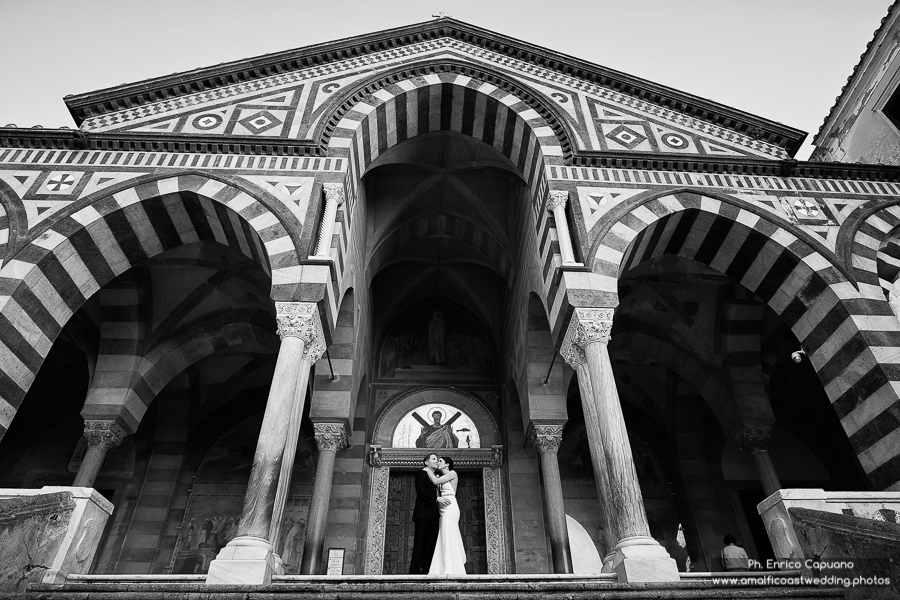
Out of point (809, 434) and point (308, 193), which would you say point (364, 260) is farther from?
point (809, 434)

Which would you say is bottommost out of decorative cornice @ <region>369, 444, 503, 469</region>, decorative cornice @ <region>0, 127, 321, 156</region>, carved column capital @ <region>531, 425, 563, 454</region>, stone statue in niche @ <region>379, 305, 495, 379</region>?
carved column capital @ <region>531, 425, 563, 454</region>

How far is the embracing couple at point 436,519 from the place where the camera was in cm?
641

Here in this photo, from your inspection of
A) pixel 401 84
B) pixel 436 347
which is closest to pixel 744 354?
pixel 436 347

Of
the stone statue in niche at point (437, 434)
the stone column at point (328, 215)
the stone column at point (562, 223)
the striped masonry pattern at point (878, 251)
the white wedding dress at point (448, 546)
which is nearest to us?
the white wedding dress at point (448, 546)

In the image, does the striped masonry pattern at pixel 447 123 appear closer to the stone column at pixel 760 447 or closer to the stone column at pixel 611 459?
the stone column at pixel 611 459

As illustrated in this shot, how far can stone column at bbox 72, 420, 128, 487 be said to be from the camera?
993 cm

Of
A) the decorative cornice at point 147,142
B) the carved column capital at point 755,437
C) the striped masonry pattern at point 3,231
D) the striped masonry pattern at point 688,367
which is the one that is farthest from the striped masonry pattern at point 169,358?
the carved column capital at point 755,437

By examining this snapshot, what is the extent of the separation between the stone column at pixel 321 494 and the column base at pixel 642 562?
5515mm

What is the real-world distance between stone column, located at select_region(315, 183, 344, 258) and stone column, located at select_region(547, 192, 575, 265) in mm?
3277

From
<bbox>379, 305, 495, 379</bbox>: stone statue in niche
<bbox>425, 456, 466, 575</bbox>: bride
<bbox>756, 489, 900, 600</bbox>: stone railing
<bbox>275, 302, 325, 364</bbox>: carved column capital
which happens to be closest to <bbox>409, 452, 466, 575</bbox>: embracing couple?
<bbox>425, 456, 466, 575</bbox>: bride

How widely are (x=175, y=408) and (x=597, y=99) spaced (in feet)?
37.2

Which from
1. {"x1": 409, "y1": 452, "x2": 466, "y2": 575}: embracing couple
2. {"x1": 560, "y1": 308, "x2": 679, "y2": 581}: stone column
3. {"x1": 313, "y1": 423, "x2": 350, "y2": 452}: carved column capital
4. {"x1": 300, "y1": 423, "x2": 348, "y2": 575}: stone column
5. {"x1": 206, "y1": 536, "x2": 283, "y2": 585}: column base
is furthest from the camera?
{"x1": 313, "y1": 423, "x2": 350, "y2": 452}: carved column capital

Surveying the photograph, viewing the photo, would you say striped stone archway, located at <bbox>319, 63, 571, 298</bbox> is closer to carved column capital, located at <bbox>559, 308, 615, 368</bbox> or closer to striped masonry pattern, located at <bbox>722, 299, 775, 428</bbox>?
carved column capital, located at <bbox>559, 308, 615, 368</bbox>

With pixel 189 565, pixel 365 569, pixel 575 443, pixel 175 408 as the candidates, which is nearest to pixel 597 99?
pixel 575 443
